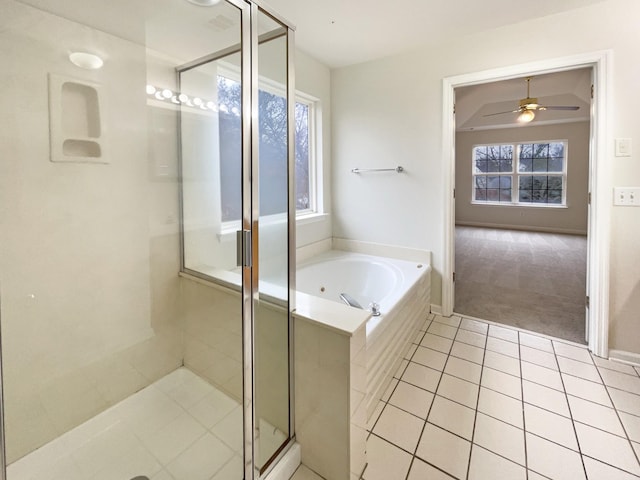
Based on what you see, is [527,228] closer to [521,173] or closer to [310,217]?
[521,173]

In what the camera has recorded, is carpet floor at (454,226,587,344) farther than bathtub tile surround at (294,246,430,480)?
Yes

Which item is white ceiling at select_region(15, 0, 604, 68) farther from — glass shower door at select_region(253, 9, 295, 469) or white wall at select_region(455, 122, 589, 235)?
white wall at select_region(455, 122, 589, 235)

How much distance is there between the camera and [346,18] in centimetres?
215

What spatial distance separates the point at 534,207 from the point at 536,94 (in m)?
3.41

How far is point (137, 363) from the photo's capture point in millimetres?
1720

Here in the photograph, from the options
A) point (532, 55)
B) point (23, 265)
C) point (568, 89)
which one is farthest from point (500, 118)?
point (23, 265)

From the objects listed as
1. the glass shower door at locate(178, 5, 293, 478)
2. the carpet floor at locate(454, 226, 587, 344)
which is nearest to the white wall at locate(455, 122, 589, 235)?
the carpet floor at locate(454, 226, 587, 344)

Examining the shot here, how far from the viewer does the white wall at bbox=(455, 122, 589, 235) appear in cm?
650

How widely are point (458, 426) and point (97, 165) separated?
2189mm

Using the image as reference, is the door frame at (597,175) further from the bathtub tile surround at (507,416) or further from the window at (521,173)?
the window at (521,173)

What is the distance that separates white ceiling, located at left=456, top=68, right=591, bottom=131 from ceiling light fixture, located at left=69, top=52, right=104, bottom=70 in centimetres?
289

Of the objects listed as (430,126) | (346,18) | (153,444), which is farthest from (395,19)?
(153,444)

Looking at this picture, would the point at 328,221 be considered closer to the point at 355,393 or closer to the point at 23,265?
the point at 355,393

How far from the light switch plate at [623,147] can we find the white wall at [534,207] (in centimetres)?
565
